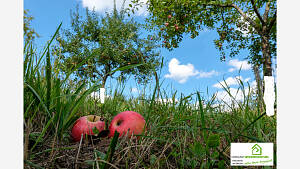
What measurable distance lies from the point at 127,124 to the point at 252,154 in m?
0.56

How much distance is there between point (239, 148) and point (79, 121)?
2.45 ft

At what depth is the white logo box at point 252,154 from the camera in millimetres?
639

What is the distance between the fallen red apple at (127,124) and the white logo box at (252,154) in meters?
0.46

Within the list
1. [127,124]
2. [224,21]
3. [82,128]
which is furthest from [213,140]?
[224,21]

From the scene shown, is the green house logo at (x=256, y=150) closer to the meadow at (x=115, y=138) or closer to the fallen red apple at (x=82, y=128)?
the meadow at (x=115, y=138)

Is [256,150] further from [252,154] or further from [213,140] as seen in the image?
[213,140]

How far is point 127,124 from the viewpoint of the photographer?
37.2 inches

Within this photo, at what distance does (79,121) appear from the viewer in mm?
966

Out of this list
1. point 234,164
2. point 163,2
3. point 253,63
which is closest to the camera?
point 234,164

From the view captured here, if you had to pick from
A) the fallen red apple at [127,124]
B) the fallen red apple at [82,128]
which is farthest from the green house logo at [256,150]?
the fallen red apple at [82,128]

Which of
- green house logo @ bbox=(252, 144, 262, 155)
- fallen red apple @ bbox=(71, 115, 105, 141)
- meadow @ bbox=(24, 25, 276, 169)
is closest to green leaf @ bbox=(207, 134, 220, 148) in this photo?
meadow @ bbox=(24, 25, 276, 169)

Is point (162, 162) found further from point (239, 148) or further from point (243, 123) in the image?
point (243, 123)

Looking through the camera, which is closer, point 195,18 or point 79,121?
point 79,121
